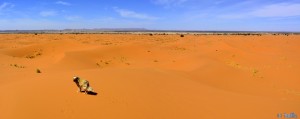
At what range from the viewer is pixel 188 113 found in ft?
27.1

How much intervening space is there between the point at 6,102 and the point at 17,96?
0.46 metres

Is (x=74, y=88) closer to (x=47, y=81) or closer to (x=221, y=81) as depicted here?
(x=47, y=81)

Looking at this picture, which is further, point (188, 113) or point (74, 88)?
point (74, 88)

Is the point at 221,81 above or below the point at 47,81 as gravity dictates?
below

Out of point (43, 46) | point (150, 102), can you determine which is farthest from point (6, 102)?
point (43, 46)

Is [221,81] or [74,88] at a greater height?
[74,88]

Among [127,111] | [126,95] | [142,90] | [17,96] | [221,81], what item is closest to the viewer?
[127,111]

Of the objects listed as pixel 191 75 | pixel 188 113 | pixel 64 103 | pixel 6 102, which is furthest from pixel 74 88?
pixel 191 75

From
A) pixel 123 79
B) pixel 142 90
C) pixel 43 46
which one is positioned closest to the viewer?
pixel 142 90

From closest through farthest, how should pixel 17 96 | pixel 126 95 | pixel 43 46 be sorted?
pixel 17 96
pixel 126 95
pixel 43 46

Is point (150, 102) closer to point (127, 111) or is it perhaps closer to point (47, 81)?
point (127, 111)

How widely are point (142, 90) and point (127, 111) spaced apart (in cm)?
193

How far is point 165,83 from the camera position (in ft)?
37.4

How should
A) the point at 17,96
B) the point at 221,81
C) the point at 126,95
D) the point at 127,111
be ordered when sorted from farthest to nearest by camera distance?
the point at 221,81 → the point at 126,95 → the point at 17,96 → the point at 127,111
